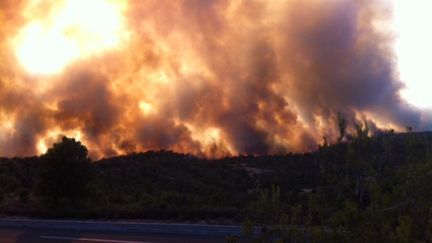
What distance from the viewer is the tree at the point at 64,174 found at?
22.6 metres

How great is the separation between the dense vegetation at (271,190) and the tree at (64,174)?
0.04 m

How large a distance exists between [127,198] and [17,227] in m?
7.66

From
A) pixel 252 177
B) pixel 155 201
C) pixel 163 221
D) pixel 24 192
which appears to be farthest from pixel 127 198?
pixel 252 177

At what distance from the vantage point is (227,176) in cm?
4088

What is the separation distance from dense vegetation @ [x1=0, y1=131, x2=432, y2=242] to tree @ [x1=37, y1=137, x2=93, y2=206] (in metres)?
0.04

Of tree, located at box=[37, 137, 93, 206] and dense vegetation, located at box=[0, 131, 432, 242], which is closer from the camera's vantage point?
dense vegetation, located at box=[0, 131, 432, 242]

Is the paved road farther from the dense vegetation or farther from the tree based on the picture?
the tree

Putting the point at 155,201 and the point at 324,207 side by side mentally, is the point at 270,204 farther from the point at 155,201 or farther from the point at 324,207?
the point at 155,201

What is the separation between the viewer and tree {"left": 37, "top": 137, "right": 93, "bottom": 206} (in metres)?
22.6

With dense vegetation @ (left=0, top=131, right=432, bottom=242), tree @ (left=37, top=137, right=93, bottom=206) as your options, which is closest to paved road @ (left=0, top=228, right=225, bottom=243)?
dense vegetation @ (left=0, top=131, right=432, bottom=242)

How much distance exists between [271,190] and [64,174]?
18.3 meters

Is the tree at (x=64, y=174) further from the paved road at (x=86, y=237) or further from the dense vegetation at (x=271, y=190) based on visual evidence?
the paved road at (x=86, y=237)

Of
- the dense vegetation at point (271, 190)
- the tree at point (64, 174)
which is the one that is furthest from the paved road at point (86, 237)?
the tree at point (64, 174)

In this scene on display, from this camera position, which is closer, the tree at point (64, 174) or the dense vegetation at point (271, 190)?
the dense vegetation at point (271, 190)
